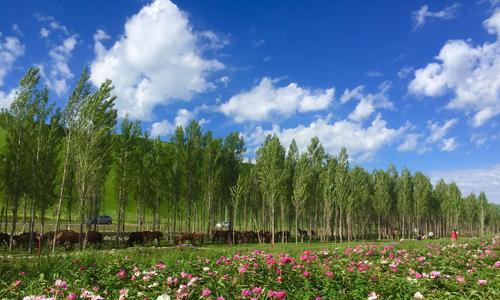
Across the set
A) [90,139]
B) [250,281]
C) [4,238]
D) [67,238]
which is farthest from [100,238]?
[250,281]

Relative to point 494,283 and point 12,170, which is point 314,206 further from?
point 494,283

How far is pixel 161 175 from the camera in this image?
131 feet

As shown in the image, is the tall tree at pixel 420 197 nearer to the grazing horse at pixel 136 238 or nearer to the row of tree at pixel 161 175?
the row of tree at pixel 161 175

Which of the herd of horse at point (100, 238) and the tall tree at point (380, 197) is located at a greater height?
the tall tree at point (380, 197)

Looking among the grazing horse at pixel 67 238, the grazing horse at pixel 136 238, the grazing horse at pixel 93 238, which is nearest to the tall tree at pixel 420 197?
the grazing horse at pixel 136 238

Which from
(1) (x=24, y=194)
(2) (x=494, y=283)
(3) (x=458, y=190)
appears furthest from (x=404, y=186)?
(2) (x=494, y=283)

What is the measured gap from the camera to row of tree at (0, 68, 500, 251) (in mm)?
23906

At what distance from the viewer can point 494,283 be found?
7016 millimetres

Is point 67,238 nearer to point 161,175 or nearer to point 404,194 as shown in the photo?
point 161,175

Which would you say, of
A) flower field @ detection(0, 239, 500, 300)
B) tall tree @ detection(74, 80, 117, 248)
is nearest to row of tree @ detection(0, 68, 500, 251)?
tall tree @ detection(74, 80, 117, 248)

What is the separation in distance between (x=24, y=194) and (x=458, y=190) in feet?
258

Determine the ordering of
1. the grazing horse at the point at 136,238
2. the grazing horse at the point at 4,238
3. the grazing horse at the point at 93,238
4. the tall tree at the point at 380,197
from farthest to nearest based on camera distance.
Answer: the tall tree at the point at 380,197, the grazing horse at the point at 136,238, the grazing horse at the point at 93,238, the grazing horse at the point at 4,238

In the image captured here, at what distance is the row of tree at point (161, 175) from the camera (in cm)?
2391

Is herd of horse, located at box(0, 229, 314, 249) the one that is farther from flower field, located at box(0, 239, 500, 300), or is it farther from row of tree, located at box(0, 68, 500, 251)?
flower field, located at box(0, 239, 500, 300)
